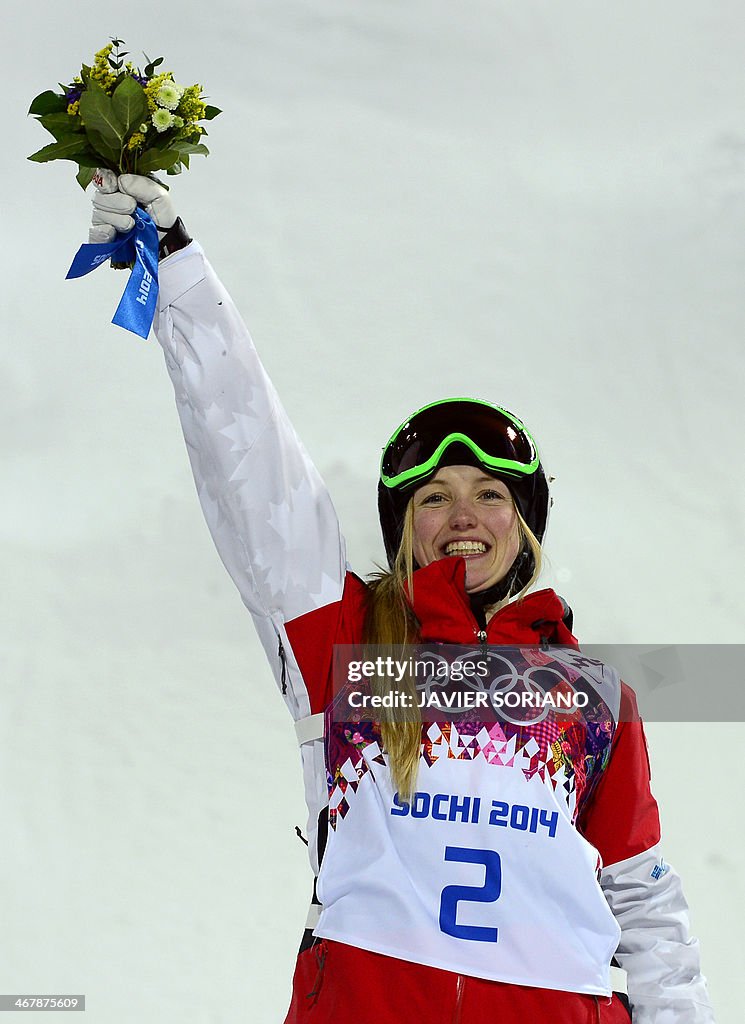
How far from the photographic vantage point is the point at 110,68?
7.91 feet

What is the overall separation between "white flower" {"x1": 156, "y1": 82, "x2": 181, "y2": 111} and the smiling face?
0.96 meters

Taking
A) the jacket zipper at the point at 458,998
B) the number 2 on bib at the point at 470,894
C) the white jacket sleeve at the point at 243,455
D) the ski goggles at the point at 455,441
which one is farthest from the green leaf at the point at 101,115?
the jacket zipper at the point at 458,998

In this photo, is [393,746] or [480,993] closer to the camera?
[480,993]

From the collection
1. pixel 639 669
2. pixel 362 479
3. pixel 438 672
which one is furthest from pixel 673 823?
pixel 438 672

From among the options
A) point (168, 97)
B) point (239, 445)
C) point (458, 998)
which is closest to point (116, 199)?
point (168, 97)

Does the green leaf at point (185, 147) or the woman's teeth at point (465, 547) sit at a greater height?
the green leaf at point (185, 147)

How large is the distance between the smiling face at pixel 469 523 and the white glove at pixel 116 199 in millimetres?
861

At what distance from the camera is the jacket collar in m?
2.35

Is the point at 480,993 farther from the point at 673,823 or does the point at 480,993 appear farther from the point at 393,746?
the point at 673,823

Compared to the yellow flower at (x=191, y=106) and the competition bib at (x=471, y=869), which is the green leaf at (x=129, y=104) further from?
the competition bib at (x=471, y=869)

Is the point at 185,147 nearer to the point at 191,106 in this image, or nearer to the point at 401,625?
the point at 191,106

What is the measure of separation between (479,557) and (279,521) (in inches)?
18.1

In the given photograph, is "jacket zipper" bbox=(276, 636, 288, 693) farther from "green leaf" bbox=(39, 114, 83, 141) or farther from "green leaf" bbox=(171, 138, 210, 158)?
"green leaf" bbox=(39, 114, 83, 141)

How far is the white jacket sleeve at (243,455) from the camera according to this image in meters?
2.40
